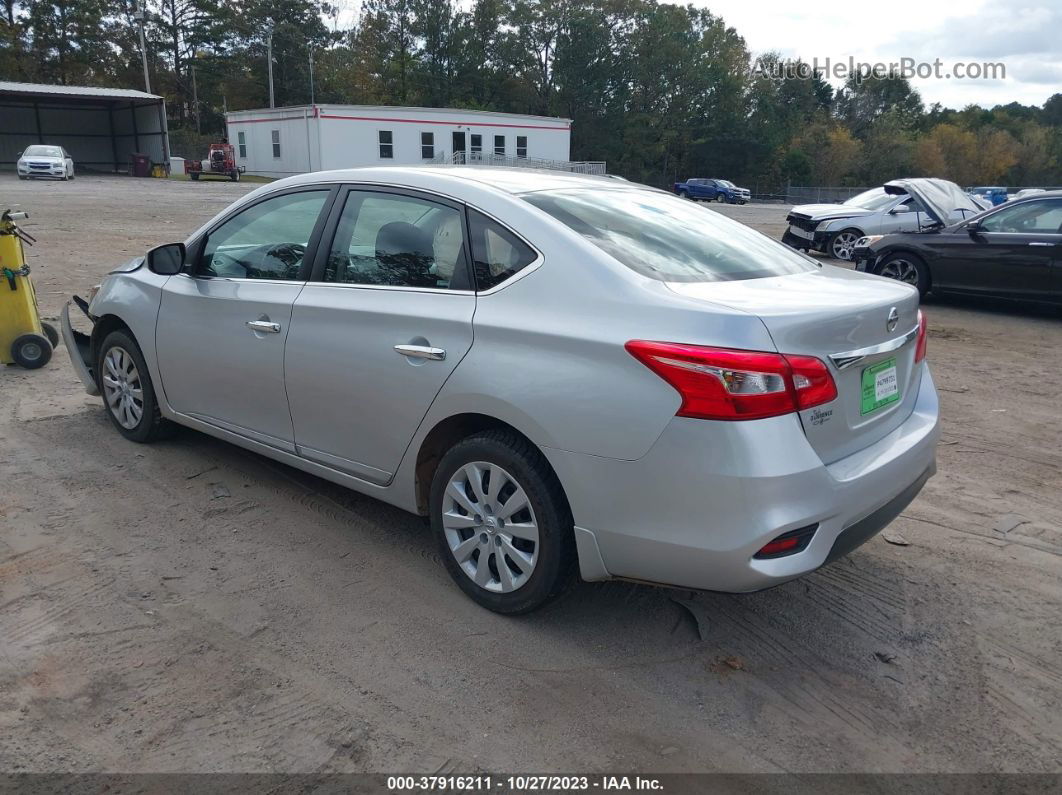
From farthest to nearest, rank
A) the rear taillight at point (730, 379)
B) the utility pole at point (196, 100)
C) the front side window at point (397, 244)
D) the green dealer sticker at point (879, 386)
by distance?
the utility pole at point (196, 100) < the front side window at point (397, 244) < the green dealer sticker at point (879, 386) < the rear taillight at point (730, 379)

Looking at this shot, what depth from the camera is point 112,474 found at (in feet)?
15.9

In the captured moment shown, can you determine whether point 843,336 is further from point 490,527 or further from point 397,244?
point 397,244

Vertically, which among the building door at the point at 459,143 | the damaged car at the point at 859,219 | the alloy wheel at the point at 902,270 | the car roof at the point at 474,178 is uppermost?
the building door at the point at 459,143


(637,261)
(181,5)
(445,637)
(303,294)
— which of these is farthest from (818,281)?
(181,5)

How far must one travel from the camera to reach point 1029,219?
10.4 metres

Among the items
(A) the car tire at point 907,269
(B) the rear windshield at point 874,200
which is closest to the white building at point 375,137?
(B) the rear windshield at point 874,200

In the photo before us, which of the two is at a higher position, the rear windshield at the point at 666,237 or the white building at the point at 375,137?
the white building at the point at 375,137

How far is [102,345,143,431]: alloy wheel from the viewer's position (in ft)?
17.0

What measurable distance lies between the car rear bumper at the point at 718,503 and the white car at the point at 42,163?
41.6 m

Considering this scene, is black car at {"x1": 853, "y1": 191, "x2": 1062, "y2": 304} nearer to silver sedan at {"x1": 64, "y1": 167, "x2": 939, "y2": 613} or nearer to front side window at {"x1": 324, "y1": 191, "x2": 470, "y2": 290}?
silver sedan at {"x1": 64, "y1": 167, "x2": 939, "y2": 613}

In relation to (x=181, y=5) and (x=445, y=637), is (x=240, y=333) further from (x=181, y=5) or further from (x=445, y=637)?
(x=181, y=5)

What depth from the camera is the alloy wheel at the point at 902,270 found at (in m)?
11.3

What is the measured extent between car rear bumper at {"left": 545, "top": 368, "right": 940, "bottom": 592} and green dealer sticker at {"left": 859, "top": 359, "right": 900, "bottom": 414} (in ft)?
0.63

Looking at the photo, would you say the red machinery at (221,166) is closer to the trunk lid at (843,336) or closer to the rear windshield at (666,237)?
the rear windshield at (666,237)
